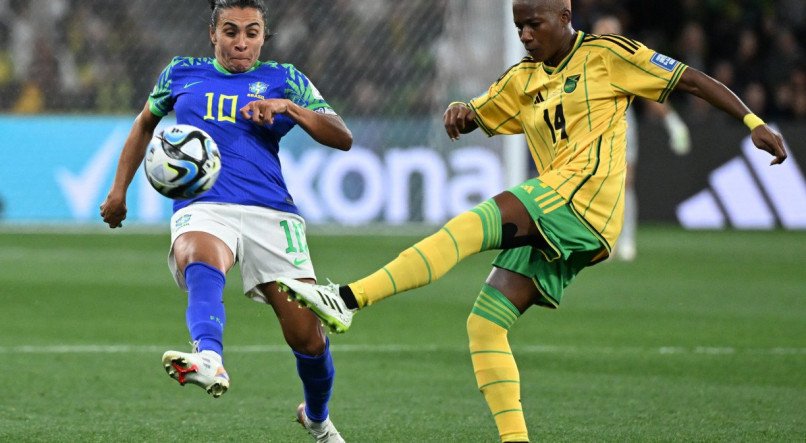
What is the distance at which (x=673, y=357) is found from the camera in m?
8.52

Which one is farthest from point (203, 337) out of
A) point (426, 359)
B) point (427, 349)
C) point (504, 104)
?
point (427, 349)

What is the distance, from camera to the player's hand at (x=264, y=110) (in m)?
5.08

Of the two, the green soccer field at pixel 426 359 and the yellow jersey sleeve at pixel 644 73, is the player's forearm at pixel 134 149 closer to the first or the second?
the green soccer field at pixel 426 359

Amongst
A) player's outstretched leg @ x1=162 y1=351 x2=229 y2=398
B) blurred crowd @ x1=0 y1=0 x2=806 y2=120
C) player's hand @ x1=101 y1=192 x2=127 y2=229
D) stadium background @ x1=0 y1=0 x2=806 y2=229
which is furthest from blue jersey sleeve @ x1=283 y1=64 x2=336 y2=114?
blurred crowd @ x1=0 y1=0 x2=806 y2=120

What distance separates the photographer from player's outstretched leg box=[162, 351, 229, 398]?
Answer: 461 centimetres

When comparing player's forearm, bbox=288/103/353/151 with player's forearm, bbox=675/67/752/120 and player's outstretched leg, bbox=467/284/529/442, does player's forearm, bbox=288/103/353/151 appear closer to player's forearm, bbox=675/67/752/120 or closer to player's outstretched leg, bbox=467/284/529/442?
player's outstretched leg, bbox=467/284/529/442

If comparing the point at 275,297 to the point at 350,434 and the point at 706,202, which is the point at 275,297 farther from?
the point at 706,202

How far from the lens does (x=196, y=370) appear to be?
4656 millimetres

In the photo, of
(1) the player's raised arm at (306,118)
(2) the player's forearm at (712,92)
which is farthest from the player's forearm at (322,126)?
(2) the player's forearm at (712,92)

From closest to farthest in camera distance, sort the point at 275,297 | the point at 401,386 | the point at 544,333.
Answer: the point at 275,297, the point at 401,386, the point at 544,333

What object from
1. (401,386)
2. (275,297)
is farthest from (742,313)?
(275,297)

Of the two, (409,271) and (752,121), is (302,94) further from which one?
(752,121)

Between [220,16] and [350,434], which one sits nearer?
[220,16]

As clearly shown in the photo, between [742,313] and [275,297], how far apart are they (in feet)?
20.3
